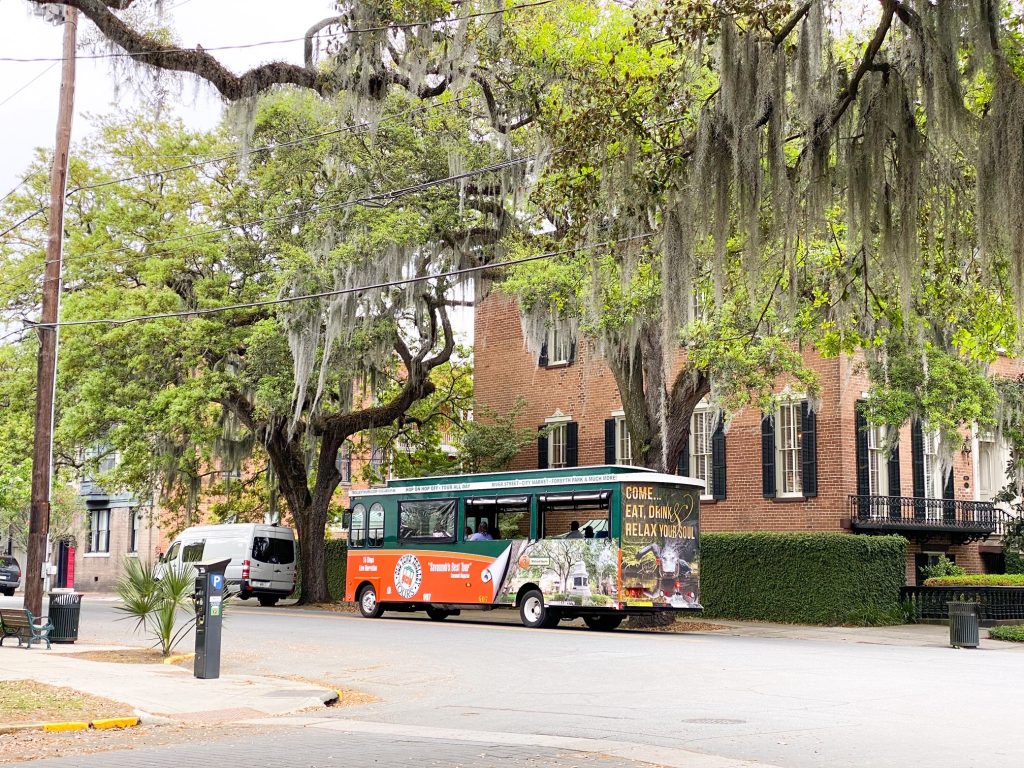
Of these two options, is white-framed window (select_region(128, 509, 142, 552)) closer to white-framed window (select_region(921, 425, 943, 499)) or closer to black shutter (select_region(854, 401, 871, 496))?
black shutter (select_region(854, 401, 871, 496))

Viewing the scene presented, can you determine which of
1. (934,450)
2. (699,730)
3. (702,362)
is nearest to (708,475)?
(934,450)

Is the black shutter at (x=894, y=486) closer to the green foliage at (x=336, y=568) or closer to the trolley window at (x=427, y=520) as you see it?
the trolley window at (x=427, y=520)

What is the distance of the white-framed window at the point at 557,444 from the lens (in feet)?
118

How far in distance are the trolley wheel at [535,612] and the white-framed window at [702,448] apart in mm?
8318

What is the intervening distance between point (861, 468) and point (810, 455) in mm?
1352

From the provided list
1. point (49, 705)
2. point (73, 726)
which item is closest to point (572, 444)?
point (49, 705)

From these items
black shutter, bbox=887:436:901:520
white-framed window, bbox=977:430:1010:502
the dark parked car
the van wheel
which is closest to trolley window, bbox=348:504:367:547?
the van wheel

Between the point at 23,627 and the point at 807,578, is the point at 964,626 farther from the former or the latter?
the point at 23,627

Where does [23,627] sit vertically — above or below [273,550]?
below

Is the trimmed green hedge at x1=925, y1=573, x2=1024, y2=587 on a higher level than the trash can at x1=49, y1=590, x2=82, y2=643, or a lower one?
higher

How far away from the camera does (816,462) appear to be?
98.4 ft

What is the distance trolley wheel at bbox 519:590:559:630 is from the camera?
2525cm

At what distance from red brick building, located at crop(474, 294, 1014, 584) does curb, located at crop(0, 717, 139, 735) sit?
1748 cm

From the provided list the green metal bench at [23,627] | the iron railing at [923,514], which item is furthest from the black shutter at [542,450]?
the green metal bench at [23,627]
